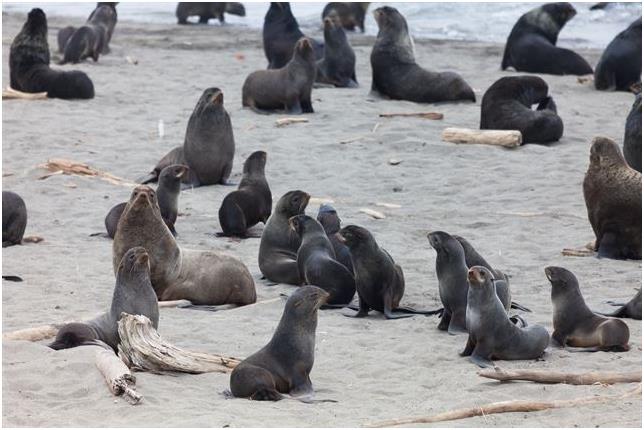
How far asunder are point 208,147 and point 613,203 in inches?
166

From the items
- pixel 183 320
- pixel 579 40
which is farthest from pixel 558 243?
pixel 579 40

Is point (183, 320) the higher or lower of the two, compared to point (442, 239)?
lower

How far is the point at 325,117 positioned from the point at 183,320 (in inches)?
309

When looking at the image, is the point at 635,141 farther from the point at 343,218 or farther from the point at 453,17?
the point at 453,17

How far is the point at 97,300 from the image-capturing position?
8203 mm

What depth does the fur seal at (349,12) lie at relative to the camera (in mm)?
24891

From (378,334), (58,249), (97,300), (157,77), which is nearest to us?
(378,334)

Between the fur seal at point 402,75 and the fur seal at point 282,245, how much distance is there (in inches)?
286

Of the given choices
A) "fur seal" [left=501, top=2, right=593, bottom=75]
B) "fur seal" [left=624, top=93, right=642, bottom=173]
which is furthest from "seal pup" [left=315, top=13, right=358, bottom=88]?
"fur seal" [left=624, top=93, right=642, bottom=173]

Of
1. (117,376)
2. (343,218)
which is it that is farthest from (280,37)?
(117,376)

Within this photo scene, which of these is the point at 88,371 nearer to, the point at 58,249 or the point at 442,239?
the point at 442,239

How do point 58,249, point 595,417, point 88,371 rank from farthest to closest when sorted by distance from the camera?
point 58,249 → point 88,371 → point 595,417

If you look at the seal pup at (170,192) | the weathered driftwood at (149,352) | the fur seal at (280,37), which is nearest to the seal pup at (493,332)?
the weathered driftwood at (149,352)

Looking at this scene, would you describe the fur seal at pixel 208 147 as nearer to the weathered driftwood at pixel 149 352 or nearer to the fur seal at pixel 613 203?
the fur seal at pixel 613 203
